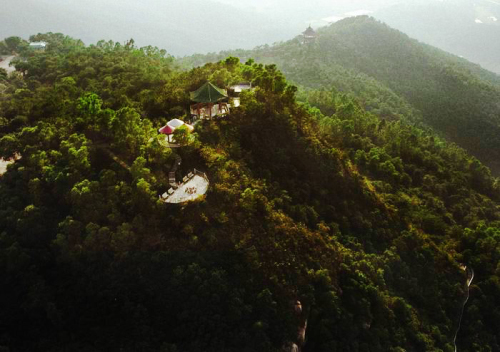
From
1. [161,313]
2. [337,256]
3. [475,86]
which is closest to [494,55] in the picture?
[475,86]

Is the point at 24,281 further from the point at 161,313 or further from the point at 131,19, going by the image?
the point at 131,19

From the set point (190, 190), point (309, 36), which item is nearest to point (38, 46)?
point (190, 190)

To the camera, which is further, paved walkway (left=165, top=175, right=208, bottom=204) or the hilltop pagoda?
the hilltop pagoda

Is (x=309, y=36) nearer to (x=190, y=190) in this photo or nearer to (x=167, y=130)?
(x=167, y=130)

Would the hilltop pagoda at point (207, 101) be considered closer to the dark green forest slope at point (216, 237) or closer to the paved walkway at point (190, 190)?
the dark green forest slope at point (216, 237)

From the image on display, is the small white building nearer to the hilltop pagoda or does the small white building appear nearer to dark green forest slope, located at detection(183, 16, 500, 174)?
dark green forest slope, located at detection(183, 16, 500, 174)

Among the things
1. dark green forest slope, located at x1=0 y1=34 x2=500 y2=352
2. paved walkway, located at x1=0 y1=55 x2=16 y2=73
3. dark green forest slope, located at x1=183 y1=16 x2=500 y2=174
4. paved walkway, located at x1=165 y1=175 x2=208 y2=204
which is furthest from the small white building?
paved walkway, located at x1=165 y1=175 x2=208 y2=204

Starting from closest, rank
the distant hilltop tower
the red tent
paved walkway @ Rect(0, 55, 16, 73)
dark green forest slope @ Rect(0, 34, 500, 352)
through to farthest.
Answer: dark green forest slope @ Rect(0, 34, 500, 352)
the red tent
paved walkway @ Rect(0, 55, 16, 73)
the distant hilltop tower
